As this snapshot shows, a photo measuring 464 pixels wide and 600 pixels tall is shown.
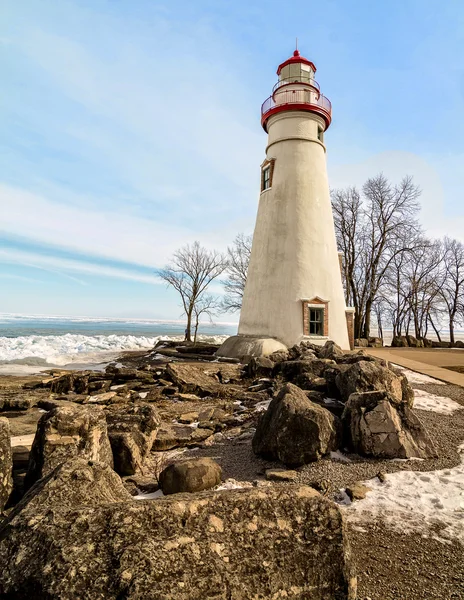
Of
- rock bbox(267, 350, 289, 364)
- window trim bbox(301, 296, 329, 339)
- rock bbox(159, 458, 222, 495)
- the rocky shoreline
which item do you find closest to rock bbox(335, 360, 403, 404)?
the rocky shoreline

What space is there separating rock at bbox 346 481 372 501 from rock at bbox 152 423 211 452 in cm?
268

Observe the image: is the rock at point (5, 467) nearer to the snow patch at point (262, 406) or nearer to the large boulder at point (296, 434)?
the large boulder at point (296, 434)

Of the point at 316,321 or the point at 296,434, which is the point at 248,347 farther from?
the point at 296,434

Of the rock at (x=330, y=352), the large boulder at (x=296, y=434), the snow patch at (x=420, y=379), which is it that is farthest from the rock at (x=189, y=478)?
the rock at (x=330, y=352)

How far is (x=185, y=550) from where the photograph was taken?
75.2 inches

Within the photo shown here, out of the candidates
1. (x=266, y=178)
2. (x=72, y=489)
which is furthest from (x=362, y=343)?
(x=72, y=489)

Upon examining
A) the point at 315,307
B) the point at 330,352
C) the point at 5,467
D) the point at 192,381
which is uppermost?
the point at 315,307

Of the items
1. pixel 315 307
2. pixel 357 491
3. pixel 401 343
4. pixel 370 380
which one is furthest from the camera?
pixel 401 343

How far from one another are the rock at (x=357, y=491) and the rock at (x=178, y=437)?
8.79ft

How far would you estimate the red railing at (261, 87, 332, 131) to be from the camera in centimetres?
1745

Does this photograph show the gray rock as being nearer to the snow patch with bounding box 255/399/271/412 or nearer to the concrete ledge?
the concrete ledge

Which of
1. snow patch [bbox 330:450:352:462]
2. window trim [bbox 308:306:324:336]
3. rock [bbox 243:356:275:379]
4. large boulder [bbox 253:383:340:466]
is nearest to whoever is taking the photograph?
large boulder [bbox 253:383:340:466]

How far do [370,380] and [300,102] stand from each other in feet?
50.7

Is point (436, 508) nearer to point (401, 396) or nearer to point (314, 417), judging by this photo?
point (314, 417)
